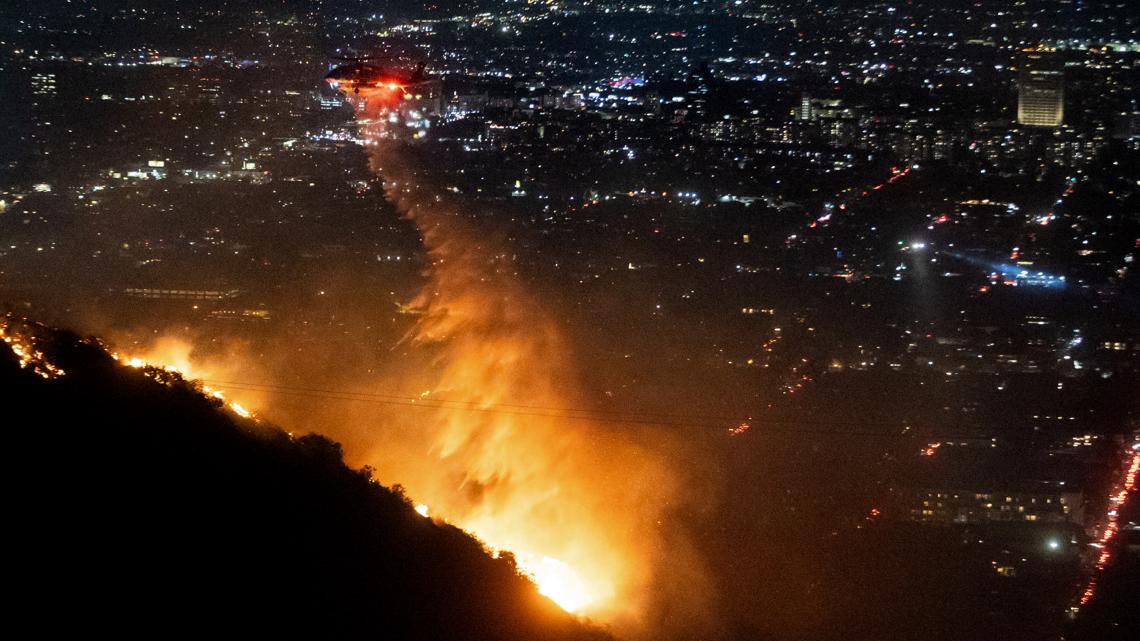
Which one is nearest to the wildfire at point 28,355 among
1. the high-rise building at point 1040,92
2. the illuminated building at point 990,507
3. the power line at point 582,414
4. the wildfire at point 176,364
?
the wildfire at point 176,364

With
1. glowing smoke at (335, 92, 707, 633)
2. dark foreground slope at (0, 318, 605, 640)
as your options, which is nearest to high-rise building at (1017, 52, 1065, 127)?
glowing smoke at (335, 92, 707, 633)

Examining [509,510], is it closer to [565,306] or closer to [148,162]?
[565,306]

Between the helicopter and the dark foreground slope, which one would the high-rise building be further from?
the dark foreground slope

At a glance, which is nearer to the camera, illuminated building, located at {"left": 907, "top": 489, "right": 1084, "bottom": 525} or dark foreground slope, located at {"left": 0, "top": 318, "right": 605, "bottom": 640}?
dark foreground slope, located at {"left": 0, "top": 318, "right": 605, "bottom": 640}

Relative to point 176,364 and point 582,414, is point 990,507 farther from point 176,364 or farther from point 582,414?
point 176,364

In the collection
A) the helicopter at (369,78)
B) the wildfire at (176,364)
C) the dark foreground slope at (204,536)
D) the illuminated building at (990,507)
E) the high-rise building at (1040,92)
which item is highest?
the high-rise building at (1040,92)

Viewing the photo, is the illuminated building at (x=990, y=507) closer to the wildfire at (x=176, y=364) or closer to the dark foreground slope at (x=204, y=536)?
the dark foreground slope at (x=204, y=536)

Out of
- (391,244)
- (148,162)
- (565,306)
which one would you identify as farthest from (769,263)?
(148,162)
